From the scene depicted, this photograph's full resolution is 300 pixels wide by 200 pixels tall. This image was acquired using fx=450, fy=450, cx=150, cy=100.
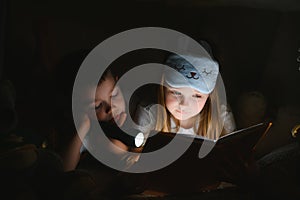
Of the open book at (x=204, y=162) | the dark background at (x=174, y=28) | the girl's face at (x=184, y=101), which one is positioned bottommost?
the open book at (x=204, y=162)

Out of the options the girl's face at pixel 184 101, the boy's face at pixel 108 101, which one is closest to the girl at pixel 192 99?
the girl's face at pixel 184 101

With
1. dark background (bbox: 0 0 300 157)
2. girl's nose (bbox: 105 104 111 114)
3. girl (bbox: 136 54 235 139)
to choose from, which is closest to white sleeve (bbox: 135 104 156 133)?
girl (bbox: 136 54 235 139)

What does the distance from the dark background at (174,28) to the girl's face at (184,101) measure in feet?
0.45

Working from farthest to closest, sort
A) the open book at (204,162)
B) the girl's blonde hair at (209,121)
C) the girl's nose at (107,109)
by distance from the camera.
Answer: the girl's blonde hair at (209,121) → the girl's nose at (107,109) → the open book at (204,162)

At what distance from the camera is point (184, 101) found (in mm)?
1217

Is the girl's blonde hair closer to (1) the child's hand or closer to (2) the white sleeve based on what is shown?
(2) the white sleeve

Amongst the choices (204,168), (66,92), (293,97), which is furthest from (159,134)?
(293,97)

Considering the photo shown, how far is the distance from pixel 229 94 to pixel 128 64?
0.32 meters

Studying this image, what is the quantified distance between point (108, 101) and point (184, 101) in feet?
0.68

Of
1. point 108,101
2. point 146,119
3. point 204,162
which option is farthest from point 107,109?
point 204,162

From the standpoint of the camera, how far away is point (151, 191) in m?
1.11

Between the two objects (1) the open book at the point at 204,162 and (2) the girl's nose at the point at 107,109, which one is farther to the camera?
(2) the girl's nose at the point at 107,109

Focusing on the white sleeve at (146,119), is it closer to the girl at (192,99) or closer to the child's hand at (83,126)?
the girl at (192,99)

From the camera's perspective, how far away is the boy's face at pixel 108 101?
114 cm
